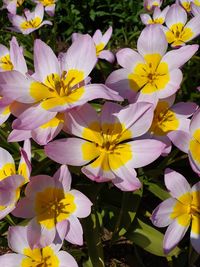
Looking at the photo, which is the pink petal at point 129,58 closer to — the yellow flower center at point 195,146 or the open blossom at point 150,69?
the open blossom at point 150,69

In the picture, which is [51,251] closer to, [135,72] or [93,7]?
[135,72]

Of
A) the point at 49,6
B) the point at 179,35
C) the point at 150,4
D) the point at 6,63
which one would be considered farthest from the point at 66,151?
the point at 49,6


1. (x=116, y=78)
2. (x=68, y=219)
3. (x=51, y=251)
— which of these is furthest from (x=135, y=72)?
(x=51, y=251)

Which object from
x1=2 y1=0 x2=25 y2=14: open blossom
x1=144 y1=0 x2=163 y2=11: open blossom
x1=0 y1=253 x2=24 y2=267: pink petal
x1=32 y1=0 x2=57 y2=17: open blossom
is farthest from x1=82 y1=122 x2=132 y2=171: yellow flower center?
x1=2 y1=0 x2=25 y2=14: open blossom

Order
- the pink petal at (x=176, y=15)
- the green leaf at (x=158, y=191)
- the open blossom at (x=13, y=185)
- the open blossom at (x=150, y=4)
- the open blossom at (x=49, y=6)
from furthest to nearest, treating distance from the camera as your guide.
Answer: the open blossom at (x=49, y=6) → the open blossom at (x=150, y=4) → the pink petal at (x=176, y=15) → the green leaf at (x=158, y=191) → the open blossom at (x=13, y=185)

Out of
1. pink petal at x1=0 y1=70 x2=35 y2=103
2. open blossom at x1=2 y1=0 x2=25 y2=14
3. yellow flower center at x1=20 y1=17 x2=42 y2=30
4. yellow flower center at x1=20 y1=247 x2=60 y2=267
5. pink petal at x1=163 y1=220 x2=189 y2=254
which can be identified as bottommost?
yellow flower center at x1=20 y1=247 x2=60 y2=267

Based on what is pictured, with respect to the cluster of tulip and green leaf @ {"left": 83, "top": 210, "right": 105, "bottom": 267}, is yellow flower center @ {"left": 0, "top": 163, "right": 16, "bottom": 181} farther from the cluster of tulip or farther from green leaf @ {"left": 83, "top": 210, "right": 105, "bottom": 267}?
green leaf @ {"left": 83, "top": 210, "right": 105, "bottom": 267}

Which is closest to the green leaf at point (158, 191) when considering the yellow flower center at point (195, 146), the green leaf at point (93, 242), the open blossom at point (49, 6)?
the green leaf at point (93, 242)
